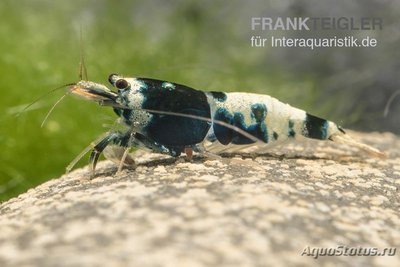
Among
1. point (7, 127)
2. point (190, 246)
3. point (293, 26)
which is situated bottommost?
point (7, 127)

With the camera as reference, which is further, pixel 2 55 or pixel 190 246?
pixel 2 55

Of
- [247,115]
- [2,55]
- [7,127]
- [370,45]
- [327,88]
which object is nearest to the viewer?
[247,115]

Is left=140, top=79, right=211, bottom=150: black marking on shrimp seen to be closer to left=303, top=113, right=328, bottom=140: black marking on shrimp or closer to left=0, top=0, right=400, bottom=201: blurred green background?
left=303, top=113, right=328, bottom=140: black marking on shrimp

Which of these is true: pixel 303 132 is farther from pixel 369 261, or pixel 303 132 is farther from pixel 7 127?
pixel 7 127

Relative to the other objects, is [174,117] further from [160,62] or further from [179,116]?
[160,62]

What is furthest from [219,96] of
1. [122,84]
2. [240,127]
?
[122,84]

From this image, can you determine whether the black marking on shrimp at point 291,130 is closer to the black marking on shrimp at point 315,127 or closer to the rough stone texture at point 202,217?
the black marking on shrimp at point 315,127

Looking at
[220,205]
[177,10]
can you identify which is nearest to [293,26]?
[177,10]
